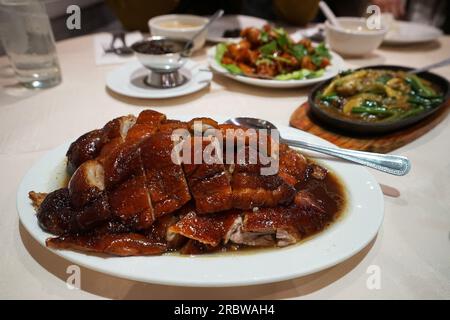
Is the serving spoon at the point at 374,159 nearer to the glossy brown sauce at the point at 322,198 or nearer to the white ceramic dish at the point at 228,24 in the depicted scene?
the glossy brown sauce at the point at 322,198

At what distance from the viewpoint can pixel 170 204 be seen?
4.45ft

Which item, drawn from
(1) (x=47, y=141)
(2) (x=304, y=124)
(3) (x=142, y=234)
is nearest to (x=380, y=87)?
(2) (x=304, y=124)

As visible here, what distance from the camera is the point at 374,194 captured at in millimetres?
1518

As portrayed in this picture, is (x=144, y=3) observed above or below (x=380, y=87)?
above

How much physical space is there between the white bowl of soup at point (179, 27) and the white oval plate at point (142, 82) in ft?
0.81

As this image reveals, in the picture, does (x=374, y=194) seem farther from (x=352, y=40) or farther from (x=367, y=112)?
(x=352, y=40)

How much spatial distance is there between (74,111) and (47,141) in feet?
1.30

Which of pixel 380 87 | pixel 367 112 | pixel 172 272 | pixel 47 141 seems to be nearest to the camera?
pixel 172 272

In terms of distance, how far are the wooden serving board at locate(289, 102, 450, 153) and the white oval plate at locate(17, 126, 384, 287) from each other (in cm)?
63

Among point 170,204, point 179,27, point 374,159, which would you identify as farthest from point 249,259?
point 179,27

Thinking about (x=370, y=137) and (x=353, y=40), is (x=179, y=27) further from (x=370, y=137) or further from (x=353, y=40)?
(x=370, y=137)

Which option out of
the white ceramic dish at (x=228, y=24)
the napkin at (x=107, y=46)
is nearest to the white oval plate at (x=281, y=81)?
the white ceramic dish at (x=228, y=24)

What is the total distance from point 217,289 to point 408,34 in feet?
11.4
